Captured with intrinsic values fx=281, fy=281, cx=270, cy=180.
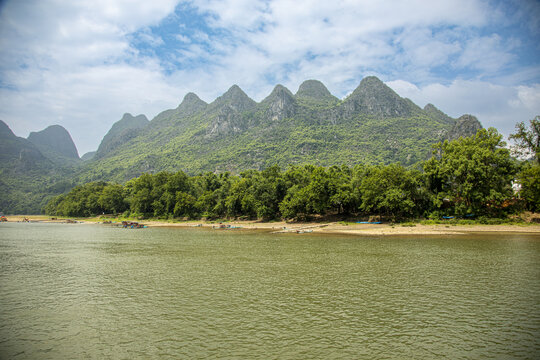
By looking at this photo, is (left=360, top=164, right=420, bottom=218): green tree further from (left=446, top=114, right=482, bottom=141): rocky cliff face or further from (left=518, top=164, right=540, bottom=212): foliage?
(left=446, top=114, right=482, bottom=141): rocky cliff face

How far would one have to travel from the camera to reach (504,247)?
34.4 meters

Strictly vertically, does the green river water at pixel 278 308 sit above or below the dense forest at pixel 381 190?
below

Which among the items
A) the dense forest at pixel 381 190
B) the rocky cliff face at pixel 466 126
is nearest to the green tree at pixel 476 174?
the dense forest at pixel 381 190

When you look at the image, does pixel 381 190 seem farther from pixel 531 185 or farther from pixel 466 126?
pixel 466 126

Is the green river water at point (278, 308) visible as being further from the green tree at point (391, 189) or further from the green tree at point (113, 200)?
the green tree at point (113, 200)

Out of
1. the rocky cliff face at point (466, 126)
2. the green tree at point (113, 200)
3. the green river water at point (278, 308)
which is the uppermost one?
the rocky cliff face at point (466, 126)

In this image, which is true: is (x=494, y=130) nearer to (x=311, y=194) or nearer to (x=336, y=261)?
(x=311, y=194)

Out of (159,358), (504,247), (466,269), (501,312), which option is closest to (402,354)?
(501,312)

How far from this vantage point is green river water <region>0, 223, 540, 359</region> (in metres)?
11.9

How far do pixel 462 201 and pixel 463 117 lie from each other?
12968 cm

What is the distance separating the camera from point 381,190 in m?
63.9

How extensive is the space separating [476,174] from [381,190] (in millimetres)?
17835

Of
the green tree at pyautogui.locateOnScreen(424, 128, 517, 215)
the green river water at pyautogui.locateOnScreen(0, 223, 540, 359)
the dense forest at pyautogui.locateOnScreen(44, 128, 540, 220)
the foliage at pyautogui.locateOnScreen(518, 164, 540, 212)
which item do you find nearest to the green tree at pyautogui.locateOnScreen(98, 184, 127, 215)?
the dense forest at pyautogui.locateOnScreen(44, 128, 540, 220)

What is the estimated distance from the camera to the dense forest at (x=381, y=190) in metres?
55.5
